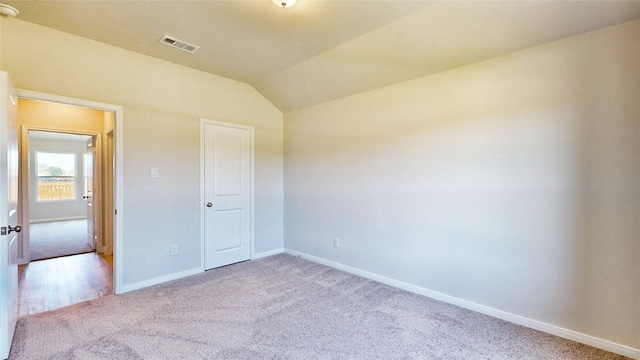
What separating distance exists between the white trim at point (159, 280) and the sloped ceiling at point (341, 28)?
2581 millimetres

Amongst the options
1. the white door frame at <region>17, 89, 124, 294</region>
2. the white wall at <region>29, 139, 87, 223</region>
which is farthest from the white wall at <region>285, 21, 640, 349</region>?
the white wall at <region>29, 139, 87, 223</region>

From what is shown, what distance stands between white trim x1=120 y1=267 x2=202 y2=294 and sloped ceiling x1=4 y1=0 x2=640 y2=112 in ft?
8.47

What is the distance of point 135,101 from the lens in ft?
10.3

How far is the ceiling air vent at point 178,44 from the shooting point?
2.82 m

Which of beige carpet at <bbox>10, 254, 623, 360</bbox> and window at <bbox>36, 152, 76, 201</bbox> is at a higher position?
window at <bbox>36, 152, 76, 201</bbox>

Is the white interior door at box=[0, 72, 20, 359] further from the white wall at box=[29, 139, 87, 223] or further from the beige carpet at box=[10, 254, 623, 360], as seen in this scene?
the white wall at box=[29, 139, 87, 223]

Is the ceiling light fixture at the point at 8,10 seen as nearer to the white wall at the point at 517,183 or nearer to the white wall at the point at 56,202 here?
the white wall at the point at 517,183

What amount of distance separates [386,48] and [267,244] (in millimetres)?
3242

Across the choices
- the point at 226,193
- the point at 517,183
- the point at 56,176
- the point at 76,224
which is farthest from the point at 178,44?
the point at 56,176

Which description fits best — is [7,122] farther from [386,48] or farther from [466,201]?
[466,201]

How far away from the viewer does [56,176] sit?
8.29 m

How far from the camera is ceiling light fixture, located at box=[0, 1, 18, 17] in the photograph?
225 centimetres

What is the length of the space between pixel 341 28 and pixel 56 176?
9.88 meters

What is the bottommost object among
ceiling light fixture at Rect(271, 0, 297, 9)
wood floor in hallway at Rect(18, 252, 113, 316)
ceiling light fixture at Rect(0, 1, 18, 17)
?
wood floor in hallway at Rect(18, 252, 113, 316)
